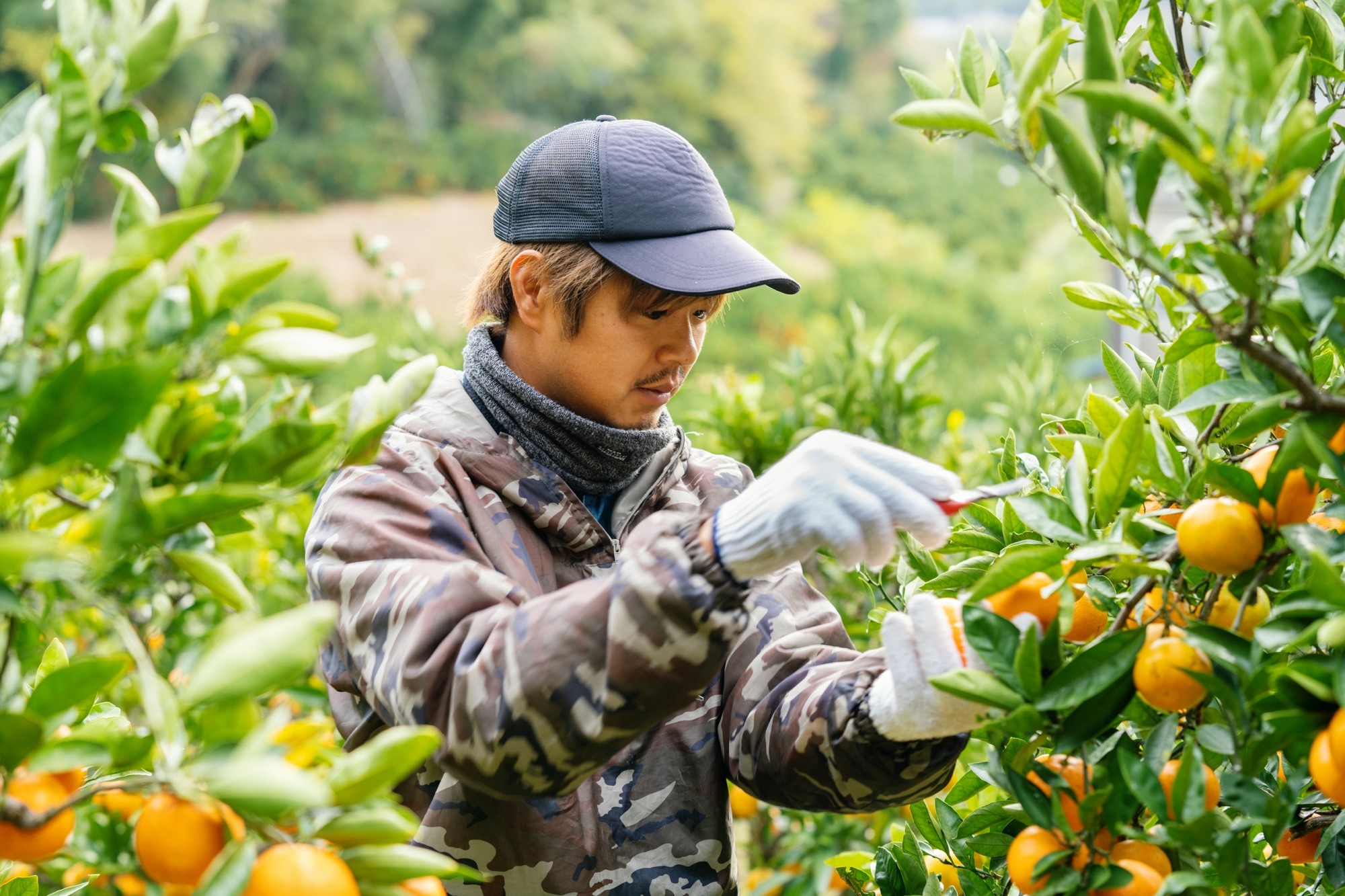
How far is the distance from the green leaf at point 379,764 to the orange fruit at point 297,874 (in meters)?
0.03

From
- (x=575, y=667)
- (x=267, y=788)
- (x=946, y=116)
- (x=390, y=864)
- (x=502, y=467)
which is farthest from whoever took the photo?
(x=502, y=467)

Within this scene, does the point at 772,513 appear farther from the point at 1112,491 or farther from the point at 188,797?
the point at 188,797

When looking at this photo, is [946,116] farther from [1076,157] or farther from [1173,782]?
[1173,782]

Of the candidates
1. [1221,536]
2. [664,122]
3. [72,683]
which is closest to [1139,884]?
[1221,536]

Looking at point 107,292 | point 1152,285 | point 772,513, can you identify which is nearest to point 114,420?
point 107,292

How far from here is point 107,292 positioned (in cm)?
64

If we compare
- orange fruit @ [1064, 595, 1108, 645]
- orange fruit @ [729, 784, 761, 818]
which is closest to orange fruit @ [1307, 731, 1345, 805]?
orange fruit @ [1064, 595, 1108, 645]

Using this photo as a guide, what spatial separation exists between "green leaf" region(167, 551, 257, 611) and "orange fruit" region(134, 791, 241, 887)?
0.12m

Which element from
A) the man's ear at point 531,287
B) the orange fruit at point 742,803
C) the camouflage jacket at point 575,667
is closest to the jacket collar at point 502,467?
the camouflage jacket at point 575,667

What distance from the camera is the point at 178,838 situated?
0.68 m

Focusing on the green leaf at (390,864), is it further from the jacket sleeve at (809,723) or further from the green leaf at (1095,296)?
the green leaf at (1095,296)

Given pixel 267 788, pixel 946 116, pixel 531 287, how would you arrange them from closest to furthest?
pixel 267 788 → pixel 946 116 → pixel 531 287

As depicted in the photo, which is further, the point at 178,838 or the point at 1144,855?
the point at 1144,855

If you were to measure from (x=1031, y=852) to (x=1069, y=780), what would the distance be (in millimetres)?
78
